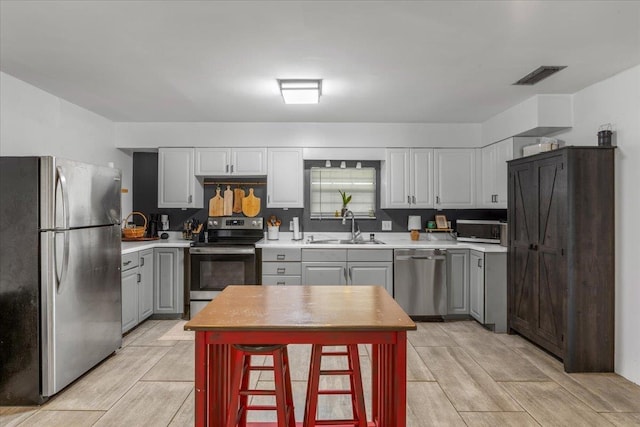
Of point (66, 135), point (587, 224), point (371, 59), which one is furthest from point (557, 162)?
point (66, 135)

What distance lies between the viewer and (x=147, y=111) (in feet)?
14.2

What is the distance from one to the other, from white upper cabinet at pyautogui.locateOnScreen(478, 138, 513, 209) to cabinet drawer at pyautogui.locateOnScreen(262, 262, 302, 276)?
2347mm

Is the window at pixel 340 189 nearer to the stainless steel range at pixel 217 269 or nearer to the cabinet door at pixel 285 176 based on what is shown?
the cabinet door at pixel 285 176

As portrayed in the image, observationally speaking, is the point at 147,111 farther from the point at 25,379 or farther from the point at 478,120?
the point at 478,120

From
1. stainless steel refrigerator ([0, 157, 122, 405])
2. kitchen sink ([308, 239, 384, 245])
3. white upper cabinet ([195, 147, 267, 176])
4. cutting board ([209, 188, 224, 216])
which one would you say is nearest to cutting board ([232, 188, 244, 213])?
cutting board ([209, 188, 224, 216])

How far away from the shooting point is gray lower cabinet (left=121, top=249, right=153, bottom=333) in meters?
3.97

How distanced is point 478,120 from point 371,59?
8.05ft

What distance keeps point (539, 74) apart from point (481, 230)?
6.67 feet

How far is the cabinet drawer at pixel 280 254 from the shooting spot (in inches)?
178

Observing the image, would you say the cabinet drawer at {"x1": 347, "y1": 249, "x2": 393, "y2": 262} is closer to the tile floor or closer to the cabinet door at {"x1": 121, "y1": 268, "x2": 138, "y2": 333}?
the tile floor

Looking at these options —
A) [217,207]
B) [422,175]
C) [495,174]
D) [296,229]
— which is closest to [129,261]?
[217,207]

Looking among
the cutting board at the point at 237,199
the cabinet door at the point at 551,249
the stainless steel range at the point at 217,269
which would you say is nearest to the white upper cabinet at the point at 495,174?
the cabinet door at the point at 551,249

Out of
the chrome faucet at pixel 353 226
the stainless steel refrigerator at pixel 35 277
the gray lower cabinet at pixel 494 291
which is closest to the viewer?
the stainless steel refrigerator at pixel 35 277

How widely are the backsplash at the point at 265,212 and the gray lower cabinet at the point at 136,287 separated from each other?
88 centimetres
